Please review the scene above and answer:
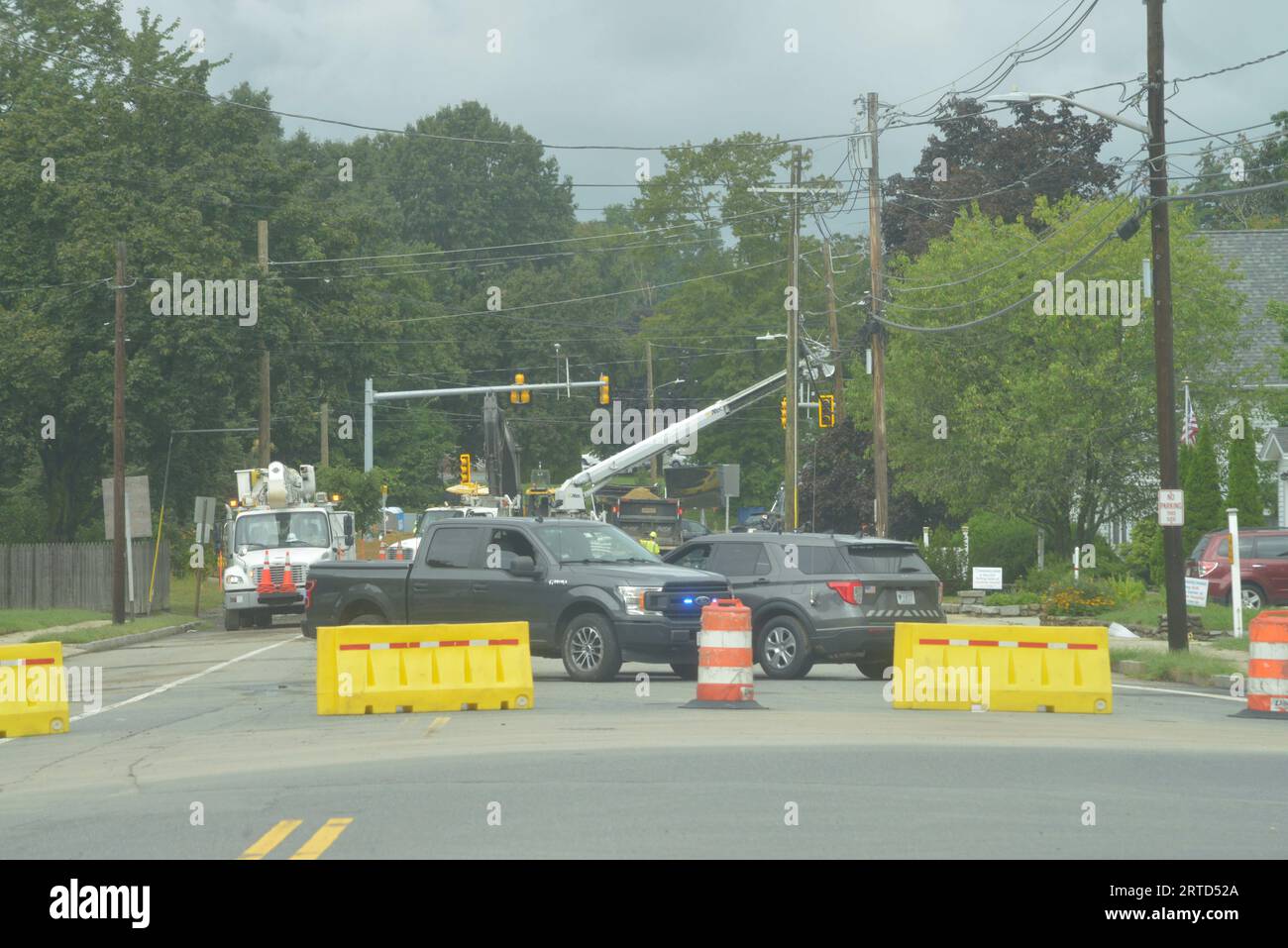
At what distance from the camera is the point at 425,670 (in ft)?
55.3

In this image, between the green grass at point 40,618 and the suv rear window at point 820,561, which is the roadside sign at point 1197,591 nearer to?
the suv rear window at point 820,561

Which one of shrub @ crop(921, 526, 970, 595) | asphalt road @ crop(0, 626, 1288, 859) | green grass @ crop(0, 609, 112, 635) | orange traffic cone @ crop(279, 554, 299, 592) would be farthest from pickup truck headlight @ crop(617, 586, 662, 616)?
shrub @ crop(921, 526, 970, 595)

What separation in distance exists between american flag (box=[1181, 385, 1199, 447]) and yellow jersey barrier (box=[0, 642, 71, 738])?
100ft

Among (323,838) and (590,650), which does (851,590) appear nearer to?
(590,650)

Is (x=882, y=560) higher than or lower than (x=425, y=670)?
higher

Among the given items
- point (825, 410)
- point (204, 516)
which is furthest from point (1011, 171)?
point (204, 516)

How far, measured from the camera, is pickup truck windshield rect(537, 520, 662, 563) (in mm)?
20484

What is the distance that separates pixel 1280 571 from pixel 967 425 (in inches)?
407

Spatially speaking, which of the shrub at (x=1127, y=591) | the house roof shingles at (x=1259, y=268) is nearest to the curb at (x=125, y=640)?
the shrub at (x=1127, y=591)

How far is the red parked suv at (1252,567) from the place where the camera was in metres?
34.9

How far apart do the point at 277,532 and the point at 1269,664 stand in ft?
83.1

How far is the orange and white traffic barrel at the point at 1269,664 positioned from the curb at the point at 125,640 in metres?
22.2
